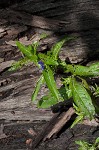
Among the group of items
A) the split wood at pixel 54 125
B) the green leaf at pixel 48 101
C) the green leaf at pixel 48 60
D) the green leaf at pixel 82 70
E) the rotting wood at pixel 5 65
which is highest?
the green leaf at pixel 48 60

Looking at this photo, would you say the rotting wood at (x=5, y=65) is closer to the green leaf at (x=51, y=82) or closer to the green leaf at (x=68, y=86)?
the green leaf at (x=68, y=86)

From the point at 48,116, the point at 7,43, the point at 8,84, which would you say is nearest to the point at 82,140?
the point at 48,116

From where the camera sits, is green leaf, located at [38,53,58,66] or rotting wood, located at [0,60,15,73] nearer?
green leaf, located at [38,53,58,66]

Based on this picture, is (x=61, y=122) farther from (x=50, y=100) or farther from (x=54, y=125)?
(x=50, y=100)

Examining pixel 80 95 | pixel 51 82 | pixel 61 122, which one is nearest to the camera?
pixel 51 82

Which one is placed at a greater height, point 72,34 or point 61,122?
point 72,34

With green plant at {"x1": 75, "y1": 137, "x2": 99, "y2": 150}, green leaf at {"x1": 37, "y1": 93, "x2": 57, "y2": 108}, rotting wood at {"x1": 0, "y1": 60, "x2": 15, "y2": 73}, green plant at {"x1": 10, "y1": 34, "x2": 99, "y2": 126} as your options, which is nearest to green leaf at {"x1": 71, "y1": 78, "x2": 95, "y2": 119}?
green plant at {"x1": 10, "y1": 34, "x2": 99, "y2": 126}

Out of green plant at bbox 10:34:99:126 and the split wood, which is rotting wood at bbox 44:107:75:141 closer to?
the split wood

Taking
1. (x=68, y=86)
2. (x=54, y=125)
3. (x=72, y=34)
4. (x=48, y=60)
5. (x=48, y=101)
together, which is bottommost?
(x=54, y=125)

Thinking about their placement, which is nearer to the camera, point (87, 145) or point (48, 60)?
point (48, 60)

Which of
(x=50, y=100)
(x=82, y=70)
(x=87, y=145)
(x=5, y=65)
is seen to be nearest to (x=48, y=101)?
(x=50, y=100)

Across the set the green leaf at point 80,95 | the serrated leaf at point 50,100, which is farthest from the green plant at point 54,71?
the serrated leaf at point 50,100
